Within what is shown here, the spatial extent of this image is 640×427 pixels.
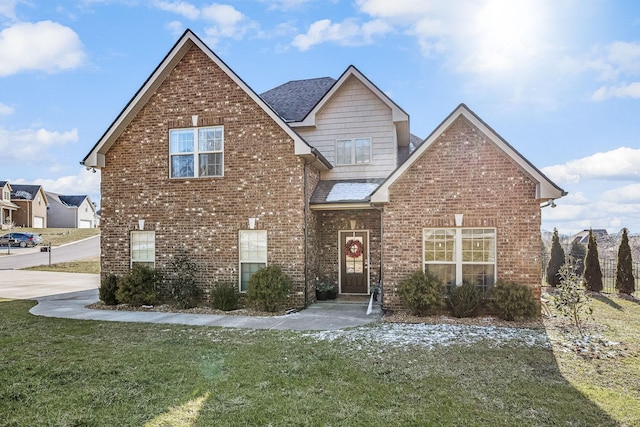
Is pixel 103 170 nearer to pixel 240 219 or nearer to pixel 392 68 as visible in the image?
pixel 240 219

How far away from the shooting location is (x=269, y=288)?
10969mm

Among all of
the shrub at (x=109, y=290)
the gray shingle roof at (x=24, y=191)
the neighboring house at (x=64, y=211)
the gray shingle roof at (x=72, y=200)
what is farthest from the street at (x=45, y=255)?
the gray shingle roof at (x=72, y=200)

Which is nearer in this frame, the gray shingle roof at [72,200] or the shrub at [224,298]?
the shrub at [224,298]

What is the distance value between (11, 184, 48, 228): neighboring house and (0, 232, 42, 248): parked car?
18203mm

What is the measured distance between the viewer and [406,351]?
23.7ft

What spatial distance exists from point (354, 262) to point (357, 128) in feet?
15.5

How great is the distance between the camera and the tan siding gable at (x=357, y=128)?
1394 centimetres

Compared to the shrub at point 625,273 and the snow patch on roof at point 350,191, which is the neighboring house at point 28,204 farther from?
the shrub at point 625,273

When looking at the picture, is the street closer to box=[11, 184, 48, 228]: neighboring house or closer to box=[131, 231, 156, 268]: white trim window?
box=[11, 184, 48, 228]: neighboring house

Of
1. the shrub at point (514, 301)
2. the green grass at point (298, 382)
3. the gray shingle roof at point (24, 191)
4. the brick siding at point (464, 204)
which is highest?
the gray shingle roof at point (24, 191)

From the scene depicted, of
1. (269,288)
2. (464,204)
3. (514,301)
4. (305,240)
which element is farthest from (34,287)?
(514,301)

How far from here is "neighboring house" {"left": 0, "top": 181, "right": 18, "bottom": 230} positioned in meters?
53.3

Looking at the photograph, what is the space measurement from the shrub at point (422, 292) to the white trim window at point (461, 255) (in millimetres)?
468

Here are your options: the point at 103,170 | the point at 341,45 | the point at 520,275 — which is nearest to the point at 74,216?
the point at 103,170
